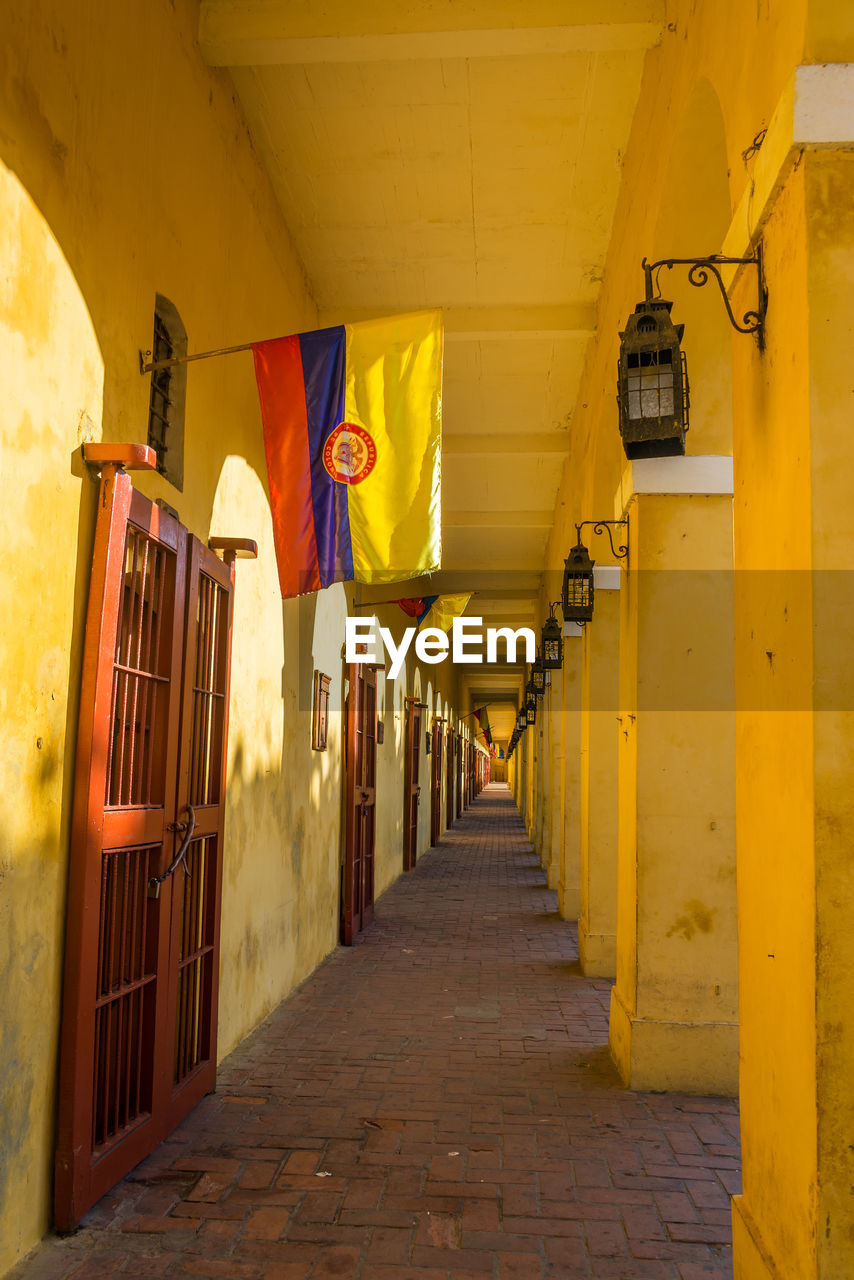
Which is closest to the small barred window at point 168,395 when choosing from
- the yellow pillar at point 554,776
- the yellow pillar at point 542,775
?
the yellow pillar at point 554,776

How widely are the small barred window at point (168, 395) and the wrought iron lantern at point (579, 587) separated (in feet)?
11.7

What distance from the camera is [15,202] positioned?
10.7 feet

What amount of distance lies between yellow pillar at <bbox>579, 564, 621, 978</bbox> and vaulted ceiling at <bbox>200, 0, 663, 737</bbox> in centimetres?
256

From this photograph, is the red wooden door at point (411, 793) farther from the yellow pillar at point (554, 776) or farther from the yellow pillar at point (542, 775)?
the yellow pillar at point (554, 776)

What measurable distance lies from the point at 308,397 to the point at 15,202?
6.37ft

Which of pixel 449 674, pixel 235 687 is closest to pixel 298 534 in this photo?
pixel 235 687

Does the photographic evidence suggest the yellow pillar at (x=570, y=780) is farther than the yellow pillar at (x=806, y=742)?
Yes

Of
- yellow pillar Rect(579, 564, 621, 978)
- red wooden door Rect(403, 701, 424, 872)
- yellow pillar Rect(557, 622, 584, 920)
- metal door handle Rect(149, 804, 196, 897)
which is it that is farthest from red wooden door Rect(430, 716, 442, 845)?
metal door handle Rect(149, 804, 196, 897)

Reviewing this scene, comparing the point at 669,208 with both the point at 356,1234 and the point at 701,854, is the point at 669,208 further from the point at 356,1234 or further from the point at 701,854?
the point at 356,1234

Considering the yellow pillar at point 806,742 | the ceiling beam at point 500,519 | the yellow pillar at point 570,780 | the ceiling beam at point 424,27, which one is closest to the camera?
the yellow pillar at point 806,742

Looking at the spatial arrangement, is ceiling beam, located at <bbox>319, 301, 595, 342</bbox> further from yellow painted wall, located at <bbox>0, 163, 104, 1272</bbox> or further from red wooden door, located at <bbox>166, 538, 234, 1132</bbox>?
yellow painted wall, located at <bbox>0, 163, 104, 1272</bbox>

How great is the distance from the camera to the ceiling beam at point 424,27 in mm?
5207

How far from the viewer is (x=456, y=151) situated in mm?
6570

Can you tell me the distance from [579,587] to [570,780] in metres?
4.55
